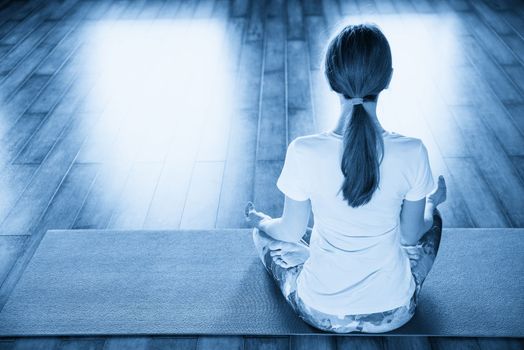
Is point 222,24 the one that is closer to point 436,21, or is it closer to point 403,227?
point 436,21

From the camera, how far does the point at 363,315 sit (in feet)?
4.67

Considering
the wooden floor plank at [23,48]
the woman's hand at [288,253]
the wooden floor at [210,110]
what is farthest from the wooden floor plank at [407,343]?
the wooden floor plank at [23,48]

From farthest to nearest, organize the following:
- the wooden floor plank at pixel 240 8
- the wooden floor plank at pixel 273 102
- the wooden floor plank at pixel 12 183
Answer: the wooden floor plank at pixel 240 8
the wooden floor plank at pixel 273 102
the wooden floor plank at pixel 12 183

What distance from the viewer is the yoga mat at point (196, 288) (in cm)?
165

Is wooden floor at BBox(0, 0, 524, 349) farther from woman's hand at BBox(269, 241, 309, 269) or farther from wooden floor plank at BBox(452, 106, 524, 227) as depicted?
woman's hand at BBox(269, 241, 309, 269)

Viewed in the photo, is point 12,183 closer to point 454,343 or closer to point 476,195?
point 454,343

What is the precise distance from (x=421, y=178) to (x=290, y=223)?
1.34ft

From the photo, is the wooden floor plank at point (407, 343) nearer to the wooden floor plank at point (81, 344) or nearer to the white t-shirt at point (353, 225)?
the white t-shirt at point (353, 225)

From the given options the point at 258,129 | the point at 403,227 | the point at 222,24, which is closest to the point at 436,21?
the point at 222,24

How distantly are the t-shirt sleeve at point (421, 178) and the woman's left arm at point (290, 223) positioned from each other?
28cm

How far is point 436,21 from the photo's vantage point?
3.75 metres

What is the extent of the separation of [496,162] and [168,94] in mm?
1907

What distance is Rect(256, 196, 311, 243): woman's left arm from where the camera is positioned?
4.55ft

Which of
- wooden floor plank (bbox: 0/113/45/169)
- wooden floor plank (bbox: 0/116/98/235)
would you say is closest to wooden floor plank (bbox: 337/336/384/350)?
wooden floor plank (bbox: 0/116/98/235)
